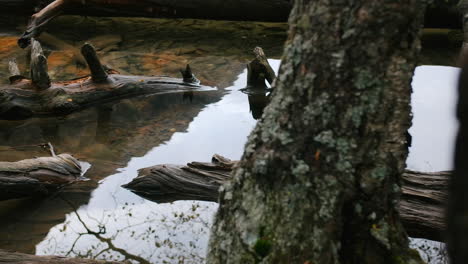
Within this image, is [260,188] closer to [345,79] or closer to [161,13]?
[345,79]

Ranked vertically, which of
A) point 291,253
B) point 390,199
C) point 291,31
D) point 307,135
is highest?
point 291,31

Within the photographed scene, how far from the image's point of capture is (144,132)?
20.1ft

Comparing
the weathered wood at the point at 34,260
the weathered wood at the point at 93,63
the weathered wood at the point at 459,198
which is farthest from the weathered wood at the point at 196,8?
the weathered wood at the point at 459,198

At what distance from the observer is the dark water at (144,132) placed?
424 centimetres

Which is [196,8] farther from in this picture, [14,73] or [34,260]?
[34,260]

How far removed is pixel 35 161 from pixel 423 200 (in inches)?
116

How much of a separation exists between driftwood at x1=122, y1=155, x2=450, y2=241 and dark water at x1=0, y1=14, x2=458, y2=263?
9 centimetres

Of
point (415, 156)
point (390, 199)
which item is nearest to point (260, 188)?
point (390, 199)

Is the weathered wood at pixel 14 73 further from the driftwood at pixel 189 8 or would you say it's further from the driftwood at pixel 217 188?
the driftwood at pixel 189 8

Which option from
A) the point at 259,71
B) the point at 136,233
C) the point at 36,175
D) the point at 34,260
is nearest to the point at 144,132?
the point at 36,175

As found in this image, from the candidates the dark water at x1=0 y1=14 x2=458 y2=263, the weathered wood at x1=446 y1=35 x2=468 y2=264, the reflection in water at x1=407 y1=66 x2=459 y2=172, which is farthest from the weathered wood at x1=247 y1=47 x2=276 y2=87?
the weathered wood at x1=446 y1=35 x2=468 y2=264

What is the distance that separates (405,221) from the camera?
3.88 metres

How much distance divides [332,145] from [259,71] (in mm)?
5148

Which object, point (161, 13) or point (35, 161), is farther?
point (161, 13)
